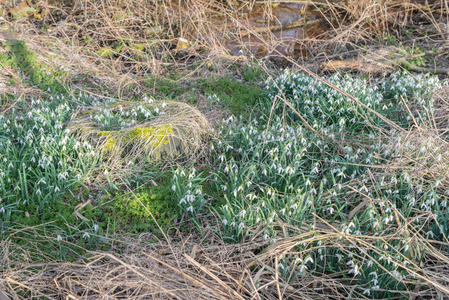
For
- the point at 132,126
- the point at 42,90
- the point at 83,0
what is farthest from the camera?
the point at 83,0

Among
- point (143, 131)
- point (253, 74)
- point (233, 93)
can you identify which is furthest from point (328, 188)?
point (253, 74)

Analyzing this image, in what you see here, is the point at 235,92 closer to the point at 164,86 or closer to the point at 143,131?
the point at 164,86

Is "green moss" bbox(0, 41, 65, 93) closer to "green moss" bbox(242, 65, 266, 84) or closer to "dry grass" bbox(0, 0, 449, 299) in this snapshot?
"dry grass" bbox(0, 0, 449, 299)

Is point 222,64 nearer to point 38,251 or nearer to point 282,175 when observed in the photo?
point 282,175

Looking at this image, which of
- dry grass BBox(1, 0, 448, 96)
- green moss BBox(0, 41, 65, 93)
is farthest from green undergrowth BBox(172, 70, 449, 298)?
green moss BBox(0, 41, 65, 93)

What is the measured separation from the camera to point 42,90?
5965 mm

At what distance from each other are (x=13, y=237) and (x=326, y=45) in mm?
5795

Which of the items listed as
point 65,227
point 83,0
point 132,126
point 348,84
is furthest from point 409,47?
point 65,227

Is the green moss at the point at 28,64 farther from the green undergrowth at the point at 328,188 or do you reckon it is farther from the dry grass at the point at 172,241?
the green undergrowth at the point at 328,188

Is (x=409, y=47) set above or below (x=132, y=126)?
below

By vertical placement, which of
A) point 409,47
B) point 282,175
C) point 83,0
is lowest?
point 409,47

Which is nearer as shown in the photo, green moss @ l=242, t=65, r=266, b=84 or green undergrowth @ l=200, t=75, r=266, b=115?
green undergrowth @ l=200, t=75, r=266, b=115

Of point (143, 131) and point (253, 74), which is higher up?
point (143, 131)

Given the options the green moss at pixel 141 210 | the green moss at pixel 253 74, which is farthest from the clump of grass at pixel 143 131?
the green moss at pixel 253 74
